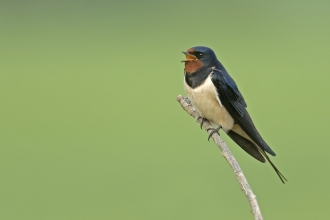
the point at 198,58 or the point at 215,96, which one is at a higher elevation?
the point at 198,58

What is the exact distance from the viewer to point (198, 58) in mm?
3908

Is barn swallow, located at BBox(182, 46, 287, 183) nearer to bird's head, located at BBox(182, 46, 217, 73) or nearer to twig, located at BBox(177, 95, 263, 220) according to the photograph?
bird's head, located at BBox(182, 46, 217, 73)

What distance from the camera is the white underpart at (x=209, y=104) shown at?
155 inches

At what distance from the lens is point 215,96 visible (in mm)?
3963

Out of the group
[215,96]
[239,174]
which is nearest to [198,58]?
[215,96]

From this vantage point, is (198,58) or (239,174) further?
(198,58)

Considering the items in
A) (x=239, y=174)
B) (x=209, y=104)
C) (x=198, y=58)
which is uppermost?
(x=198, y=58)

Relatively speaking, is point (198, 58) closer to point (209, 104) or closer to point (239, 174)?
point (209, 104)

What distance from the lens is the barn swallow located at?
12.8 ft

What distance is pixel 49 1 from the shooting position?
23.2m

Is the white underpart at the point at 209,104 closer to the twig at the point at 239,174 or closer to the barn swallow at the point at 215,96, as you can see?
the barn swallow at the point at 215,96

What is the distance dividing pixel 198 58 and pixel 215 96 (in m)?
0.25

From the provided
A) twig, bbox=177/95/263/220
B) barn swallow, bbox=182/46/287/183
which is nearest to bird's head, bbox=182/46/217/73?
barn swallow, bbox=182/46/287/183

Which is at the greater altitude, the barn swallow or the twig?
the barn swallow
